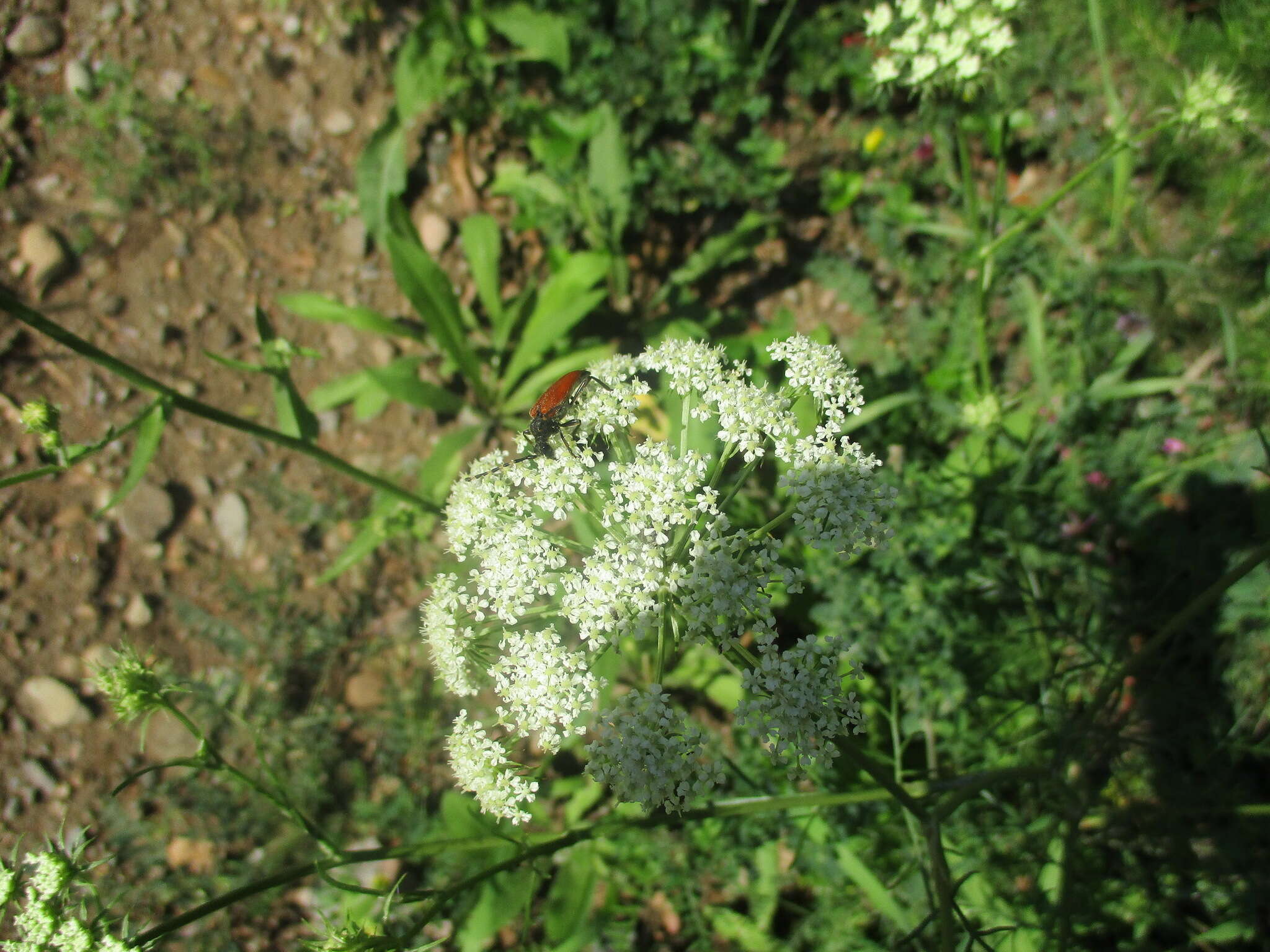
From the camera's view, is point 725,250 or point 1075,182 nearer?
point 1075,182

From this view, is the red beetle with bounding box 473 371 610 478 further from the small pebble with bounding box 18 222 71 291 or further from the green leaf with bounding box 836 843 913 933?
the small pebble with bounding box 18 222 71 291

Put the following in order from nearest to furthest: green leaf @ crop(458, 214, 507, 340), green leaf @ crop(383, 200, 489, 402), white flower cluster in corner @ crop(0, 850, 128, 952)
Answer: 1. white flower cluster in corner @ crop(0, 850, 128, 952)
2. green leaf @ crop(383, 200, 489, 402)
3. green leaf @ crop(458, 214, 507, 340)

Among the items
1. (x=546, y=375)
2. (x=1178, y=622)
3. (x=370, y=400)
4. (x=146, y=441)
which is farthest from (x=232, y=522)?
(x=1178, y=622)

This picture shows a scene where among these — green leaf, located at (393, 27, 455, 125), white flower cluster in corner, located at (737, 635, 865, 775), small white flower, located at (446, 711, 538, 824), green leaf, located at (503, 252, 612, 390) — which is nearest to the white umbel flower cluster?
small white flower, located at (446, 711, 538, 824)

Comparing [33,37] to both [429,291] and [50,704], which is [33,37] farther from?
[50,704]

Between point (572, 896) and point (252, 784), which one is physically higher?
point (572, 896)

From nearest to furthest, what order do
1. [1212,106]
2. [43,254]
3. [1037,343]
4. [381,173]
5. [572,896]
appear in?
[1212,106] → [572,896] → [1037,343] → [381,173] → [43,254]

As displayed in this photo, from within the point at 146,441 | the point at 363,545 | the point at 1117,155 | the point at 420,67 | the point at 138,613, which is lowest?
the point at 146,441
